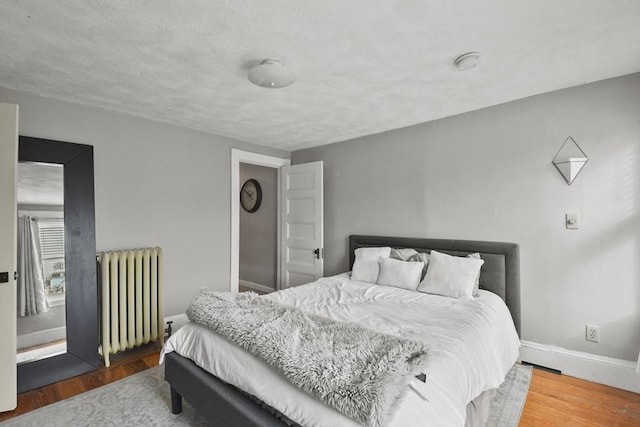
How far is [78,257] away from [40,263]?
0.25 metres

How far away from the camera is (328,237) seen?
14.0ft

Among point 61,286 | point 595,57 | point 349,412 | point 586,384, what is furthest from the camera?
point 61,286

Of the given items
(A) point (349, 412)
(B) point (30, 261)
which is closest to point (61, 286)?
(B) point (30, 261)

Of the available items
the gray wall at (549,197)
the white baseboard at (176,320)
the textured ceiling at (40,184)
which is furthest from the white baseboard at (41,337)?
the gray wall at (549,197)

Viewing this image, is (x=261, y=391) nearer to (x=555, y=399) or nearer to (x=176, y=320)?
(x=555, y=399)

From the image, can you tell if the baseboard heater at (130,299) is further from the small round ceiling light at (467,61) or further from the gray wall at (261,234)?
the small round ceiling light at (467,61)

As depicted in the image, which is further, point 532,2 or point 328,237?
point 328,237

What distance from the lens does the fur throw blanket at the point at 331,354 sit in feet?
3.76

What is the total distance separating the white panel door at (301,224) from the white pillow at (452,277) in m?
1.62

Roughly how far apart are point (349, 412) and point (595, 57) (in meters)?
2.64

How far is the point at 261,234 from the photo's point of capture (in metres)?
5.32

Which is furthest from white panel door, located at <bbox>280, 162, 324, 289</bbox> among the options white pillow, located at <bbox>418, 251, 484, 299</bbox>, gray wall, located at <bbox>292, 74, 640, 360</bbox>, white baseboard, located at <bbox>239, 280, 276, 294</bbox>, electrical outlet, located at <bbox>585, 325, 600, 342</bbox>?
electrical outlet, located at <bbox>585, 325, 600, 342</bbox>

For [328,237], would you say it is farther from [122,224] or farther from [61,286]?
[61,286]

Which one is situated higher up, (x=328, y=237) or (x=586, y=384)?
(x=328, y=237)
